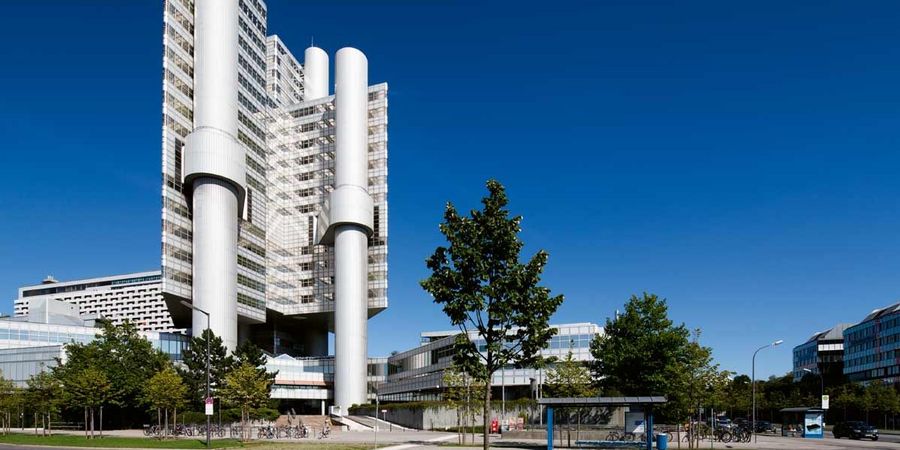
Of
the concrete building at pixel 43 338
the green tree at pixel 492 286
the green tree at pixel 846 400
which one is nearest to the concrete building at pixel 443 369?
the green tree at pixel 846 400

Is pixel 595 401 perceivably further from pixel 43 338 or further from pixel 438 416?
pixel 43 338

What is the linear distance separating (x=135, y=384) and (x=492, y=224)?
59.5m

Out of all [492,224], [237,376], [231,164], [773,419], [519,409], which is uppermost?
[231,164]

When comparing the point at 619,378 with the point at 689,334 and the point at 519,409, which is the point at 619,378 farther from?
the point at 519,409

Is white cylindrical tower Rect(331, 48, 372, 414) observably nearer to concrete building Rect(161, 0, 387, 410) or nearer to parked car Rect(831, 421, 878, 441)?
concrete building Rect(161, 0, 387, 410)

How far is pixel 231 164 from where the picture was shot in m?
102

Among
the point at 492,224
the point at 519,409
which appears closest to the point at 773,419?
the point at 519,409

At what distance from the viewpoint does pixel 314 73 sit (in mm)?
155625

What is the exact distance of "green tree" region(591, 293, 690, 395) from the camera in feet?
203

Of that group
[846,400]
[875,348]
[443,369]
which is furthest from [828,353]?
[443,369]

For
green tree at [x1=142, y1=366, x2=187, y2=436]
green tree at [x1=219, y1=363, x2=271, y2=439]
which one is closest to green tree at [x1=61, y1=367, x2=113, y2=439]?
green tree at [x1=142, y1=366, x2=187, y2=436]

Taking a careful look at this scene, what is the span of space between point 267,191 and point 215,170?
92.4 ft

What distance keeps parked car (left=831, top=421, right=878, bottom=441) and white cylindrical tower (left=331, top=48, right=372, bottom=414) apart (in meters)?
66.8

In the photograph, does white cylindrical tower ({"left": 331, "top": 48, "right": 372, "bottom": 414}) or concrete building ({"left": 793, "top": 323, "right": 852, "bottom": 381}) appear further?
concrete building ({"left": 793, "top": 323, "right": 852, "bottom": 381})
